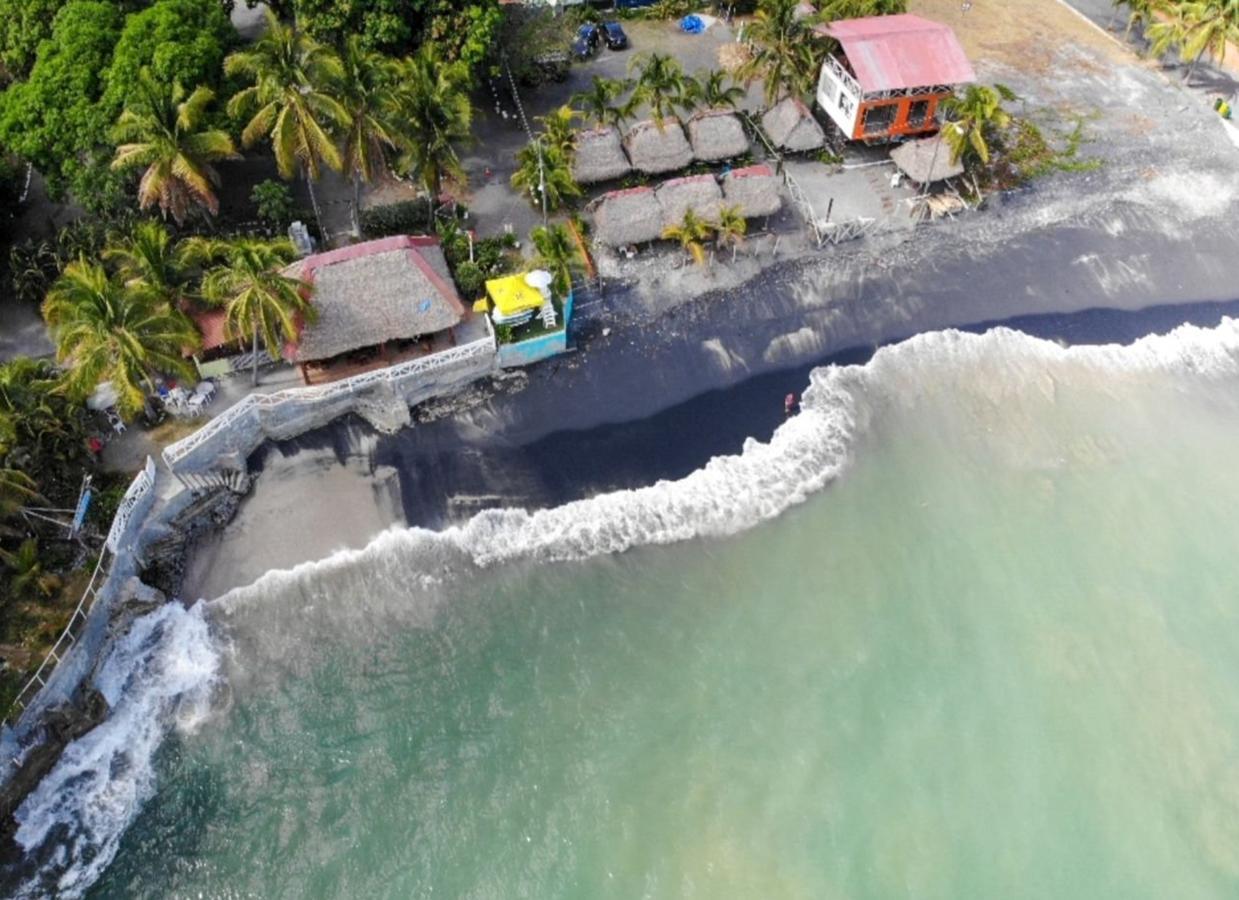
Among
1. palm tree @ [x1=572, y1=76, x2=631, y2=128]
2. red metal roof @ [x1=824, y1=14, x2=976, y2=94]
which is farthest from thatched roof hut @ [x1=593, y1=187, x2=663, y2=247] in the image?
red metal roof @ [x1=824, y1=14, x2=976, y2=94]

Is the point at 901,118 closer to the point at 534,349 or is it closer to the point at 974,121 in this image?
the point at 974,121

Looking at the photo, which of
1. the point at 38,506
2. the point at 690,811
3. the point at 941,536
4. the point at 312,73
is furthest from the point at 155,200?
the point at 941,536

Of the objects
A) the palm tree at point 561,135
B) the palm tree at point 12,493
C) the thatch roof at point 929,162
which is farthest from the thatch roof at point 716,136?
the palm tree at point 12,493

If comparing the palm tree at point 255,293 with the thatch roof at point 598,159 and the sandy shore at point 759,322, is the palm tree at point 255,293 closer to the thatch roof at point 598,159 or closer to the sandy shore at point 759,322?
the sandy shore at point 759,322

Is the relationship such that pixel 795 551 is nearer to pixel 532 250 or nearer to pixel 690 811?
pixel 690 811

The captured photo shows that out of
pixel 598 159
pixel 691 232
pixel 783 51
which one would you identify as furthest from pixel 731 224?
pixel 783 51

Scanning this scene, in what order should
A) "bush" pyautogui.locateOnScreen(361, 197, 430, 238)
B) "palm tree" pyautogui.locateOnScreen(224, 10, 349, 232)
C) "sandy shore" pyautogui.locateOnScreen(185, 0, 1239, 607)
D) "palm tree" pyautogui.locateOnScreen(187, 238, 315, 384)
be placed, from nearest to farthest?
"palm tree" pyautogui.locateOnScreen(187, 238, 315, 384) → "sandy shore" pyautogui.locateOnScreen(185, 0, 1239, 607) → "palm tree" pyautogui.locateOnScreen(224, 10, 349, 232) → "bush" pyautogui.locateOnScreen(361, 197, 430, 238)

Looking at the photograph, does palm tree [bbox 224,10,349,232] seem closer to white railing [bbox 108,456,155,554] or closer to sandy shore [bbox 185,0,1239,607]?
sandy shore [bbox 185,0,1239,607]

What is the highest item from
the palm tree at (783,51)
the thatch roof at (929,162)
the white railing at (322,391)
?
the palm tree at (783,51)
